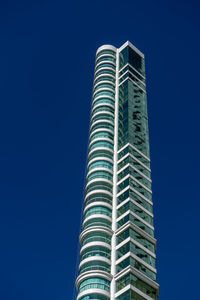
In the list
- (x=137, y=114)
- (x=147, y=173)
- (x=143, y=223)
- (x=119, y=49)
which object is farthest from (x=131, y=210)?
(x=119, y=49)

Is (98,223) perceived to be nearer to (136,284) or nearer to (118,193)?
(118,193)

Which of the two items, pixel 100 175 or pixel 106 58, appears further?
pixel 106 58

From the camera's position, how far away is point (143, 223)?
75625 mm

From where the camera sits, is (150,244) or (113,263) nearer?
(113,263)

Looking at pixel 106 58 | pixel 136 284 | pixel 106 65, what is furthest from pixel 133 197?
pixel 106 58

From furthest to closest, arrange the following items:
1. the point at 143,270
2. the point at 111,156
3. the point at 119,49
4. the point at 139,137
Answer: the point at 119,49 < the point at 139,137 < the point at 111,156 < the point at 143,270

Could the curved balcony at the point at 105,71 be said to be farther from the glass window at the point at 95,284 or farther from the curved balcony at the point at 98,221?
the glass window at the point at 95,284

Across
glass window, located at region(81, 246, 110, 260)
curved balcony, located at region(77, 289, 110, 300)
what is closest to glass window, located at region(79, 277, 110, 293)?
curved balcony, located at region(77, 289, 110, 300)

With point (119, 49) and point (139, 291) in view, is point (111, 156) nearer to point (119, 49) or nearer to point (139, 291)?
point (139, 291)

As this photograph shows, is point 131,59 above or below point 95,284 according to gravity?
above

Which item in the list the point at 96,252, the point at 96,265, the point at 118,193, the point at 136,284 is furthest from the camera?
the point at 118,193

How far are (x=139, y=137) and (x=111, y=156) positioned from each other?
27.9ft

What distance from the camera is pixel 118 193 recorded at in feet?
259

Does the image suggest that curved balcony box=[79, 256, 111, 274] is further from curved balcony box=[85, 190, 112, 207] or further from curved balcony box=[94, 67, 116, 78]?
curved balcony box=[94, 67, 116, 78]
